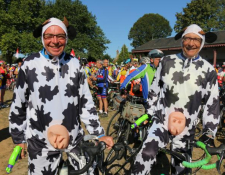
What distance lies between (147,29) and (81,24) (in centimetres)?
3144

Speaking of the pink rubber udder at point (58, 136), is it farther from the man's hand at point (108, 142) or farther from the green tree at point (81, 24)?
the green tree at point (81, 24)

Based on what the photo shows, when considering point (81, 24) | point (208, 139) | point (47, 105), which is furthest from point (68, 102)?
point (81, 24)

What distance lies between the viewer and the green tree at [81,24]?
1437 inches

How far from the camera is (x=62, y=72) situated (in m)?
2.08

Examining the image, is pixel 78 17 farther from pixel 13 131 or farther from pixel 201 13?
pixel 13 131

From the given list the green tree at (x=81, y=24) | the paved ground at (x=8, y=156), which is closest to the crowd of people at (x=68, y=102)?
the paved ground at (x=8, y=156)

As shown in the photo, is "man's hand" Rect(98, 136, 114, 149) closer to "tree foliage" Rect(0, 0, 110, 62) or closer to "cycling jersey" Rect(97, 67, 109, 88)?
"cycling jersey" Rect(97, 67, 109, 88)

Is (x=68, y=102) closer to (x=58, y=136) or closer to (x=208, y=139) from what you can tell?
(x=58, y=136)

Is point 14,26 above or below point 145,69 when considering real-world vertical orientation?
above

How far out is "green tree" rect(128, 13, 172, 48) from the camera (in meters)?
65.0

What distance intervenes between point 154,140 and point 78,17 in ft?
126

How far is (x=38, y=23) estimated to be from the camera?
3478 cm

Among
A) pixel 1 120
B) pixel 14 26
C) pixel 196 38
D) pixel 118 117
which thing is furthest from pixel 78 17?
pixel 196 38

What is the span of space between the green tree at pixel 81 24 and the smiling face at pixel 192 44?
34.5m
